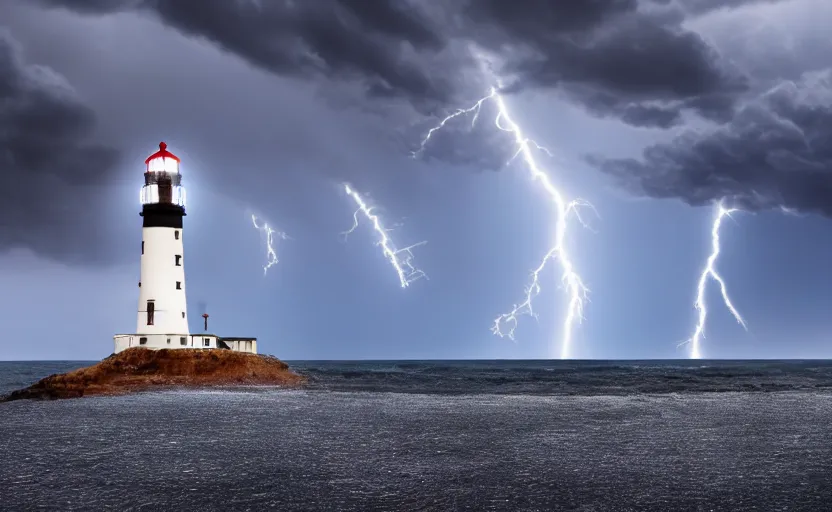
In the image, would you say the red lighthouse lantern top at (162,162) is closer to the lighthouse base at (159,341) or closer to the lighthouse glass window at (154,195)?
the lighthouse glass window at (154,195)

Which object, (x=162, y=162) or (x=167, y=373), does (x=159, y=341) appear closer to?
(x=167, y=373)

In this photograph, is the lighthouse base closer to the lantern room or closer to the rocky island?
the rocky island

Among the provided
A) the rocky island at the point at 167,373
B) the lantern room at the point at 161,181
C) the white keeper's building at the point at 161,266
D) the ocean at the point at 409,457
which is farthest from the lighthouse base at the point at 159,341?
the ocean at the point at 409,457

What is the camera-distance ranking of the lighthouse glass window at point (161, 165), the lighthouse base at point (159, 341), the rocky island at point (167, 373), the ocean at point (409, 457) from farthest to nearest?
the lighthouse glass window at point (161, 165)
the lighthouse base at point (159, 341)
the rocky island at point (167, 373)
the ocean at point (409, 457)

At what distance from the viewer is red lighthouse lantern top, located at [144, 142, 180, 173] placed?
4531 centimetres

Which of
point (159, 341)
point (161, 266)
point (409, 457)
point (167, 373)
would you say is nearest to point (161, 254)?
point (161, 266)

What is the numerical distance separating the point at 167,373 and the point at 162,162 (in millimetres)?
12719

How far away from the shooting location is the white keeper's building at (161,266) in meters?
44.7

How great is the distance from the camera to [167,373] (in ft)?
136

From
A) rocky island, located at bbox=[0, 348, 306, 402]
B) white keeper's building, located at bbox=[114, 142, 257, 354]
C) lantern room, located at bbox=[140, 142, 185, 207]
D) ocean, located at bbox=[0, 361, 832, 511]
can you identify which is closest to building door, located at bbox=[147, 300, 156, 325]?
white keeper's building, located at bbox=[114, 142, 257, 354]

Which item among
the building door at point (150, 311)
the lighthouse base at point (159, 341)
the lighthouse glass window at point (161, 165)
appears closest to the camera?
the lighthouse base at point (159, 341)

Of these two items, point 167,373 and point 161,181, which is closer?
point 167,373

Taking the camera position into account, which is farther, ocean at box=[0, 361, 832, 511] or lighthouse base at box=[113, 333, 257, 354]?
lighthouse base at box=[113, 333, 257, 354]

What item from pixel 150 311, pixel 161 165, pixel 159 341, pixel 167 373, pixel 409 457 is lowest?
pixel 409 457
